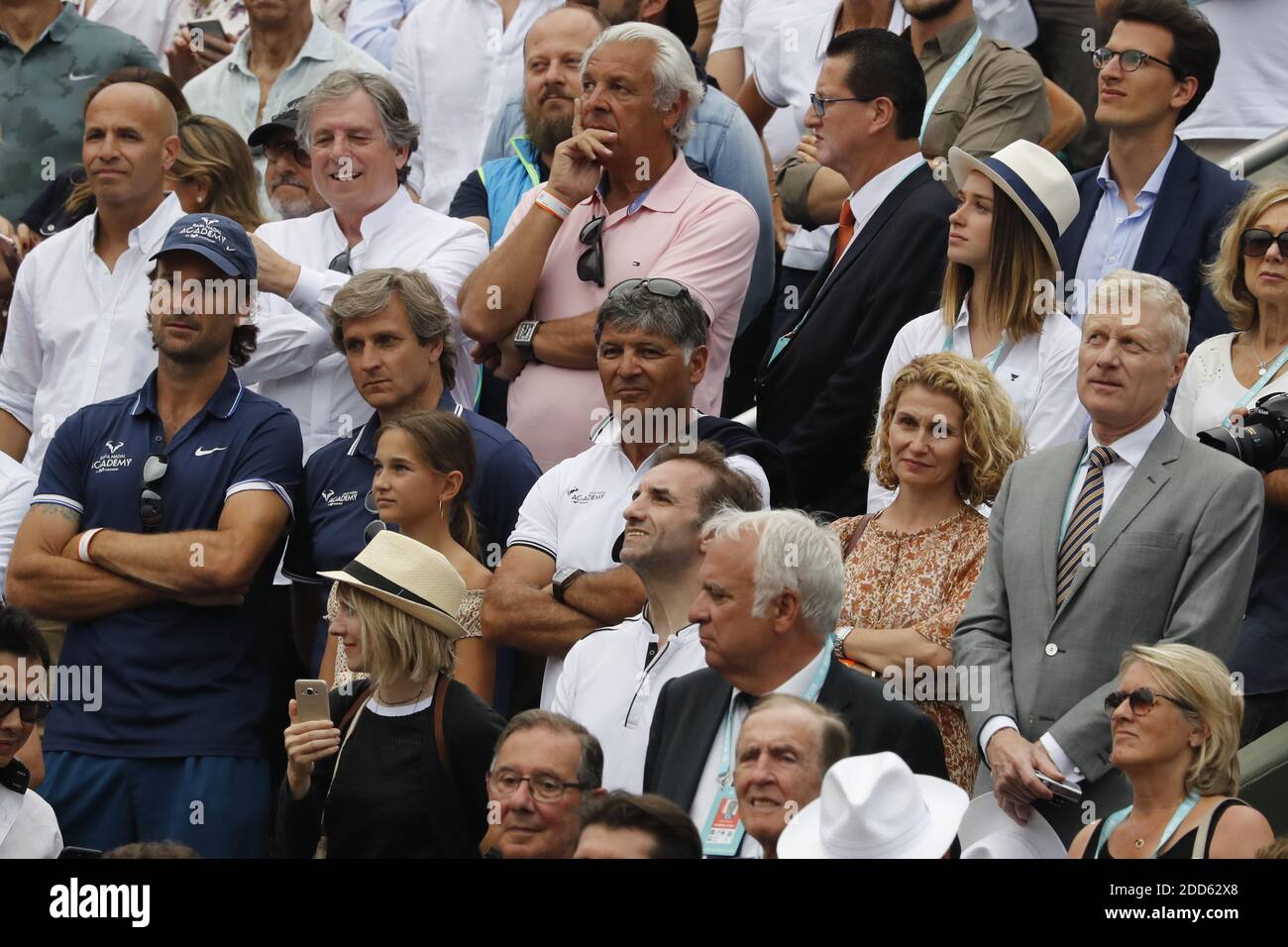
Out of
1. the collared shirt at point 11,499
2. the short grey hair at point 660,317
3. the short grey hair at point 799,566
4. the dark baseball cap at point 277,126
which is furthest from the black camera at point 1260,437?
the dark baseball cap at point 277,126

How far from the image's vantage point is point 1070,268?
9.01 metres

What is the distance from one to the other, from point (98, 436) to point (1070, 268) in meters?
3.87

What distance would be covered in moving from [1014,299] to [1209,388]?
0.76 m

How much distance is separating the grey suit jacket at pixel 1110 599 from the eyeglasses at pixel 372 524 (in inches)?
85.9

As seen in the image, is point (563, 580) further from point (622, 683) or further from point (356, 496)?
point (356, 496)

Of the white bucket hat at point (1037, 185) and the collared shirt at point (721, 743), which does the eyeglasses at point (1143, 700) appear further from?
the white bucket hat at point (1037, 185)

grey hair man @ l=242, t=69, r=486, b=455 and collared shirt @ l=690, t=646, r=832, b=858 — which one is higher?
grey hair man @ l=242, t=69, r=486, b=455

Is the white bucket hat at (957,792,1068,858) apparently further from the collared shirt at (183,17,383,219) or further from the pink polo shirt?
the collared shirt at (183,17,383,219)

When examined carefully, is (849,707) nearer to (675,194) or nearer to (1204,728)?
(1204,728)

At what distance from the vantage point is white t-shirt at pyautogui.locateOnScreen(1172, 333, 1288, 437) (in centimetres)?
786

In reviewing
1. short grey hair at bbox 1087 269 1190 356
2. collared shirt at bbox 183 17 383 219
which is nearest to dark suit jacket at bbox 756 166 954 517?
short grey hair at bbox 1087 269 1190 356

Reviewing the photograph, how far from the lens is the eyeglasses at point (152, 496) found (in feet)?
27.0

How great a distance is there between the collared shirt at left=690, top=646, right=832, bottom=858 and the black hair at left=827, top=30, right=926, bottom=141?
3.15 metres

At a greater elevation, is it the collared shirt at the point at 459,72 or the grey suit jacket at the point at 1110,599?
the collared shirt at the point at 459,72
